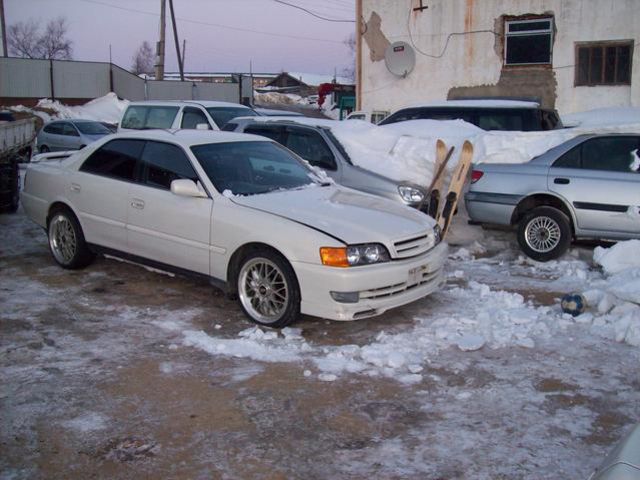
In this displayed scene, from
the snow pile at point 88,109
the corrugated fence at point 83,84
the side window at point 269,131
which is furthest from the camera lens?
the corrugated fence at point 83,84

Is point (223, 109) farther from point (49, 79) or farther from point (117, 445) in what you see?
point (49, 79)

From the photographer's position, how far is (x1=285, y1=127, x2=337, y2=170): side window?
30.1 ft

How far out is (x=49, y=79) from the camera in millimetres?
35219

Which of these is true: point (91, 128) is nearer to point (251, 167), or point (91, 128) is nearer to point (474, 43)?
point (474, 43)

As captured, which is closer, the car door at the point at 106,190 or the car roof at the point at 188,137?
the car roof at the point at 188,137

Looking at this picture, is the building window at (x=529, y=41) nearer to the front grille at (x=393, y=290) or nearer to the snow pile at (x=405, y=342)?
the snow pile at (x=405, y=342)

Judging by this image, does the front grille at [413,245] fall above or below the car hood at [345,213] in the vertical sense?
below

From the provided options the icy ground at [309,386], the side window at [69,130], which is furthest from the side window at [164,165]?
the side window at [69,130]

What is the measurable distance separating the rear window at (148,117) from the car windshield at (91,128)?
726cm

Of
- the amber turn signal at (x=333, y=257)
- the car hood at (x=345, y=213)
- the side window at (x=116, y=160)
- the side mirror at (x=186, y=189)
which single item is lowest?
the amber turn signal at (x=333, y=257)

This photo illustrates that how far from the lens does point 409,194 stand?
8703 millimetres

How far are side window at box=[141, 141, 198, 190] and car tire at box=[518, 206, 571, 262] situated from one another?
13.9ft

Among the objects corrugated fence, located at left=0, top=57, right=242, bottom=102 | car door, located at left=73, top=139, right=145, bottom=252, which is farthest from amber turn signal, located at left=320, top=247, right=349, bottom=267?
corrugated fence, located at left=0, top=57, right=242, bottom=102

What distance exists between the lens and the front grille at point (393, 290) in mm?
5422
